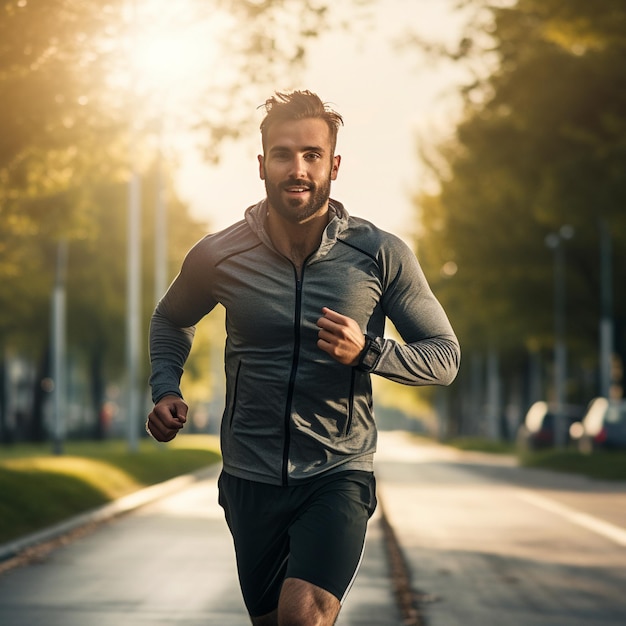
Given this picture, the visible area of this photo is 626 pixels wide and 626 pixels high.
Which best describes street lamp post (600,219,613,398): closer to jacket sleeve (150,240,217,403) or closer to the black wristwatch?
jacket sleeve (150,240,217,403)

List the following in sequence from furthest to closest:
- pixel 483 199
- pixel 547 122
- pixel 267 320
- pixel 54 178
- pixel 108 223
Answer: pixel 108 223 < pixel 483 199 < pixel 547 122 < pixel 54 178 < pixel 267 320

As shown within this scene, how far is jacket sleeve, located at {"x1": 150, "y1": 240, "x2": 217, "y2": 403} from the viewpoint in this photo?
16.7 feet

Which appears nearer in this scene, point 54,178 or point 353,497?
point 353,497

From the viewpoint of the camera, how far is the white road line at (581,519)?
16094 millimetres

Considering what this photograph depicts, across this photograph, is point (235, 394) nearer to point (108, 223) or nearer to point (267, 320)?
point (267, 320)

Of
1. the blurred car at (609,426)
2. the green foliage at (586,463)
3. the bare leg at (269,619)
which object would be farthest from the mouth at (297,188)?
the blurred car at (609,426)

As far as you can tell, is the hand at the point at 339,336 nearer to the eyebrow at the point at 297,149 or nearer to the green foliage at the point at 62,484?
the eyebrow at the point at 297,149

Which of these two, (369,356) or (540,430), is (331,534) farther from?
(540,430)

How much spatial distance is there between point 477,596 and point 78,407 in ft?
397

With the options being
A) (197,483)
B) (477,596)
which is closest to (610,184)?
(197,483)

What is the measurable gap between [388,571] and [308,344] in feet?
25.7

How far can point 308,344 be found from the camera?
189 inches

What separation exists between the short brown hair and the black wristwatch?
65cm

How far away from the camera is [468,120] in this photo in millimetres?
35781
